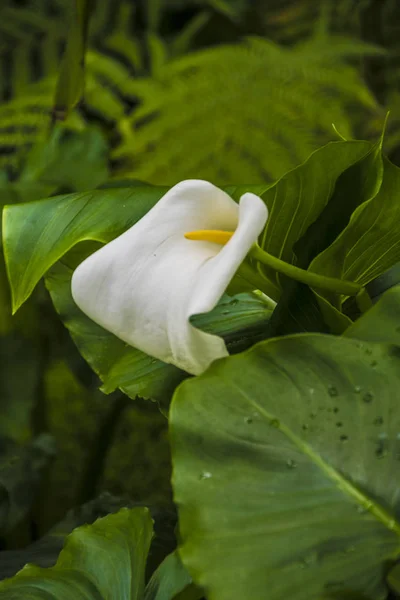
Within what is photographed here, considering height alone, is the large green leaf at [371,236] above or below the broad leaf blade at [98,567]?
above

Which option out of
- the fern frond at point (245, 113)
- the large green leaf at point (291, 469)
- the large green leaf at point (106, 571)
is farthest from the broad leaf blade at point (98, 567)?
the fern frond at point (245, 113)

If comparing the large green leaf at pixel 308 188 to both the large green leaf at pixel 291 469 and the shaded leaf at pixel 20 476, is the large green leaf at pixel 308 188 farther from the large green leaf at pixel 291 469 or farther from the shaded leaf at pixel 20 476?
the shaded leaf at pixel 20 476

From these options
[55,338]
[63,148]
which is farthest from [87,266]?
[55,338]

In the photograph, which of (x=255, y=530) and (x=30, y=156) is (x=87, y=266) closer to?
(x=255, y=530)

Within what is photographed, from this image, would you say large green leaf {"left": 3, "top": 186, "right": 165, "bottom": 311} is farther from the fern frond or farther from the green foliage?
the fern frond

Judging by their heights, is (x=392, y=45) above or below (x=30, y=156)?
above

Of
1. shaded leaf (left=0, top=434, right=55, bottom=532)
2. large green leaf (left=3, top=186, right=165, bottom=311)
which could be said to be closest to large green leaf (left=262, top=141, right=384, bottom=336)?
large green leaf (left=3, top=186, right=165, bottom=311)
